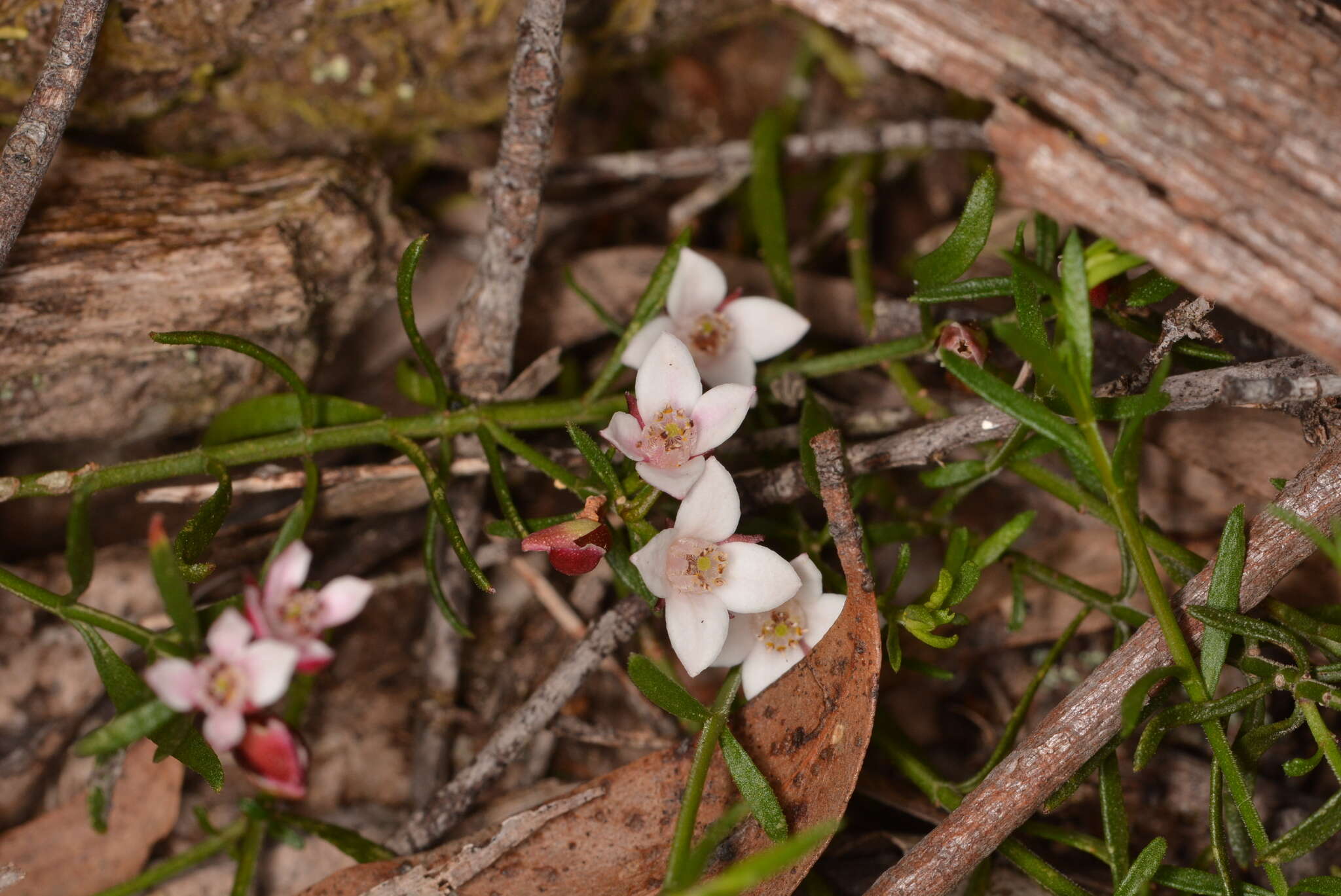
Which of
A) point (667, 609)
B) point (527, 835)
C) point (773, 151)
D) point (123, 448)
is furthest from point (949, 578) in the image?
point (123, 448)

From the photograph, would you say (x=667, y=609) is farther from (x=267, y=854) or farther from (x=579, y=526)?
(x=267, y=854)

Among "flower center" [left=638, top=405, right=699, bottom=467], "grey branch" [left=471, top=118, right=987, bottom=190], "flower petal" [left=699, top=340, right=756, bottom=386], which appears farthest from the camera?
"grey branch" [left=471, top=118, right=987, bottom=190]

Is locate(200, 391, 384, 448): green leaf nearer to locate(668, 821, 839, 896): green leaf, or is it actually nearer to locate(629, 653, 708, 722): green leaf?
locate(629, 653, 708, 722): green leaf

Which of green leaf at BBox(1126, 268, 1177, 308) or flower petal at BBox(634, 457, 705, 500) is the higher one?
green leaf at BBox(1126, 268, 1177, 308)

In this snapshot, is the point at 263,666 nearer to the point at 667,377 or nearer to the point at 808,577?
the point at 667,377

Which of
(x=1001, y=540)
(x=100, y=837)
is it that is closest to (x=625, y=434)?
(x=1001, y=540)

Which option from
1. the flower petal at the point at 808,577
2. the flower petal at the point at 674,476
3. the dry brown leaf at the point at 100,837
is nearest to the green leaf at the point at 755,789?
the flower petal at the point at 808,577

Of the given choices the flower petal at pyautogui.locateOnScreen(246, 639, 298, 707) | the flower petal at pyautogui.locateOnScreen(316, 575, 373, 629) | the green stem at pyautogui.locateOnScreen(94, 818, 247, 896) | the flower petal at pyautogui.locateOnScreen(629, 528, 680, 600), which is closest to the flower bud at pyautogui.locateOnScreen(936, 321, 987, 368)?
the flower petal at pyautogui.locateOnScreen(629, 528, 680, 600)
